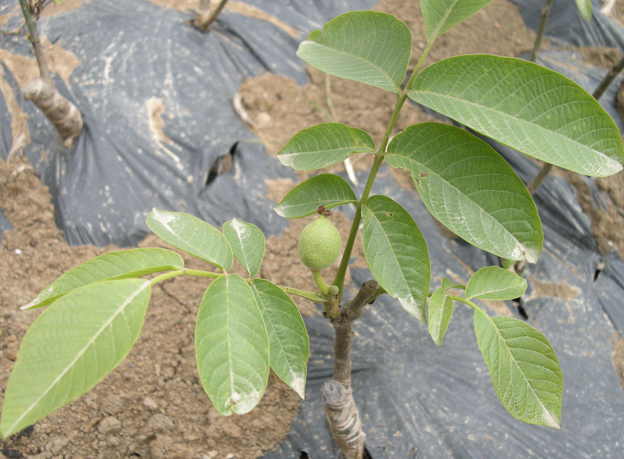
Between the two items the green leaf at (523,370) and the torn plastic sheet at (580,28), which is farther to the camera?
the torn plastic sheet at (580,28)

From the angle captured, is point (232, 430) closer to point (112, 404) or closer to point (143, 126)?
point (112, 404)

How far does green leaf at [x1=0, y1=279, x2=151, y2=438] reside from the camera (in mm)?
568

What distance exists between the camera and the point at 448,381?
1.49 m

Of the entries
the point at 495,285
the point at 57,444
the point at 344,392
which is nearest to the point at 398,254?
the point at 495,285

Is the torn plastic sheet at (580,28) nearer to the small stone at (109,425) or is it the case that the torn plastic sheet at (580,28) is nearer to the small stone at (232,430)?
the small stone at (232,430)

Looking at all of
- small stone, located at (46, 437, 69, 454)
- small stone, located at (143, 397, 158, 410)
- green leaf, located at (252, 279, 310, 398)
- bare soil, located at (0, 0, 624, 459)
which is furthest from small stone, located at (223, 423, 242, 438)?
green leaf, located at (252, 279, 310, 398)

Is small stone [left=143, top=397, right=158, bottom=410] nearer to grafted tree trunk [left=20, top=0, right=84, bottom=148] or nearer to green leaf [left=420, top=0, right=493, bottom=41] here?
grafted tree trunk [left=20, top=0, right=84, bottom=148]

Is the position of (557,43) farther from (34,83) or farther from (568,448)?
(34,83)

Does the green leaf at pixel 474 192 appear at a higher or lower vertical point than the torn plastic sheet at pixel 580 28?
lower

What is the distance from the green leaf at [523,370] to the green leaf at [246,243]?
43cm

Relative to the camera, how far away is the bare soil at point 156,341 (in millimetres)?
1276

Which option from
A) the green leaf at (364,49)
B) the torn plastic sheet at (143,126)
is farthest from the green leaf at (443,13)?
the torn plastic sheet at (143,126)

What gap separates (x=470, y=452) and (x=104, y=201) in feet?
5.03

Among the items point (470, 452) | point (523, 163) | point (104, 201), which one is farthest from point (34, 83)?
point (523, 163)
